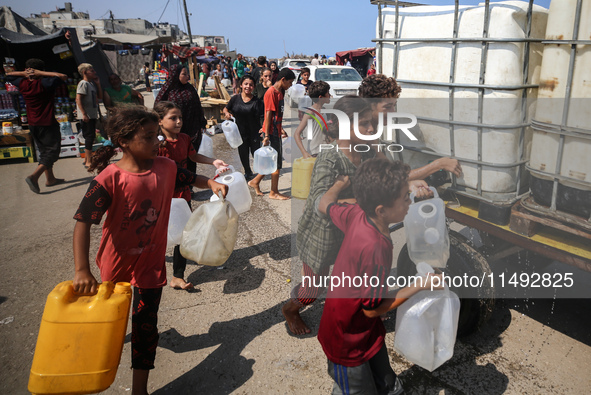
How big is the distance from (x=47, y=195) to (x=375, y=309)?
6304 millimetres

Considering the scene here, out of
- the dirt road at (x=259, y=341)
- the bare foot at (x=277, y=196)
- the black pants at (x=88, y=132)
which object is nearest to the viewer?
the dirt road at (x=259, y=341)

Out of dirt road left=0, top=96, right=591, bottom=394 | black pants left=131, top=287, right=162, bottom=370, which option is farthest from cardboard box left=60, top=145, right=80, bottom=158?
black pants left=131, top=287, right=162, bottom=370

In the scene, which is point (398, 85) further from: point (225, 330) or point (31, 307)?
point (31, 307)

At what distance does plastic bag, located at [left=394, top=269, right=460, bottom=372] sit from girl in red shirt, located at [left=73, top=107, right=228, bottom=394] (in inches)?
54.6

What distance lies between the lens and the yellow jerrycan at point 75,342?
1.85m

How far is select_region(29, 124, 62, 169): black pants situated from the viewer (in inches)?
249

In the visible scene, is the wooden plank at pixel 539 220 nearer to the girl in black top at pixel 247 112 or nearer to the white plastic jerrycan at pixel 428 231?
the white plastic jerrycan at pixel 428 231

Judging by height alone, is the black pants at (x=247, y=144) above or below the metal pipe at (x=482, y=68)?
below

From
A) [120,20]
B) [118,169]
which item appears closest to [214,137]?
[118,169]

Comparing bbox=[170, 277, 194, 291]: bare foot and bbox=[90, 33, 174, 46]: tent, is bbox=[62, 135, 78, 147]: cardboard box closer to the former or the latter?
bbox=[170, 277, 194, 291]: bare foot

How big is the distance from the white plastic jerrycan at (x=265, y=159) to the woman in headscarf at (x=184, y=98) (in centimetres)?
88

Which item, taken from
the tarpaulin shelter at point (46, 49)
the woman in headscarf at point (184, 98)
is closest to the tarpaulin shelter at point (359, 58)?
the tarpaulin shelter at point (46, 49)

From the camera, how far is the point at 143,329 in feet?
7.41

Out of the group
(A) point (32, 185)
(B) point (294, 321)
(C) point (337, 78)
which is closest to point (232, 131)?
(A) point (32, 185)
